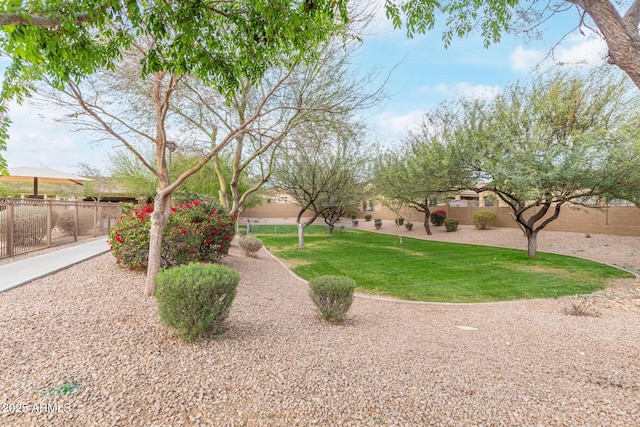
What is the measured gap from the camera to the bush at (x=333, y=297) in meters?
5.13

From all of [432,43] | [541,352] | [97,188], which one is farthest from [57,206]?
[97,188]

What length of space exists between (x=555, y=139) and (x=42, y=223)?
18.0 meters

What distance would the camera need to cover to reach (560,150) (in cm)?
1038

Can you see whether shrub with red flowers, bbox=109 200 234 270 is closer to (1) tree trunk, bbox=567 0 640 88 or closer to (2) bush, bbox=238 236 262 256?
(2) bush, bbox=238 236 262 256

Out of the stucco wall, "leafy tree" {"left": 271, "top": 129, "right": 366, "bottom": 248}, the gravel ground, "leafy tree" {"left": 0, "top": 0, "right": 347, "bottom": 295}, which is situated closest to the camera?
the gravel ground

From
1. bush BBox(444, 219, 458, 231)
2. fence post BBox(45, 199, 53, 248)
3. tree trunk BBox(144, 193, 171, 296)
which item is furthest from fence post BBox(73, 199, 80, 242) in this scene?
bush BBox(444, 219, 458, 231)

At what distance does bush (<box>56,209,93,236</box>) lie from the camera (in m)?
11.6

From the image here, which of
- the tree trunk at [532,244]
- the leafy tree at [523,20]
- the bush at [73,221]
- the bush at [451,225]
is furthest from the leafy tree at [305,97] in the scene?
the bush at [451,225]

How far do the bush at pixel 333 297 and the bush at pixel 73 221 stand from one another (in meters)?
11.1

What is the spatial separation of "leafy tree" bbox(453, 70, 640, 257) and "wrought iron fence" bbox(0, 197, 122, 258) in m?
14.2

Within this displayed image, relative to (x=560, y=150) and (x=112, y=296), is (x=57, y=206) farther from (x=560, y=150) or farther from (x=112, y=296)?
(x=560, y=150)

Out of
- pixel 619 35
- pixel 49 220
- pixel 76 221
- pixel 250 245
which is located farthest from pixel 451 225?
pixel 49 220

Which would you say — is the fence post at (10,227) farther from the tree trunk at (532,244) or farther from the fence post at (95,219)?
the tree trunk at (532,244)

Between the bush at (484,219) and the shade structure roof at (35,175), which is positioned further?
the bush at (484,219)
